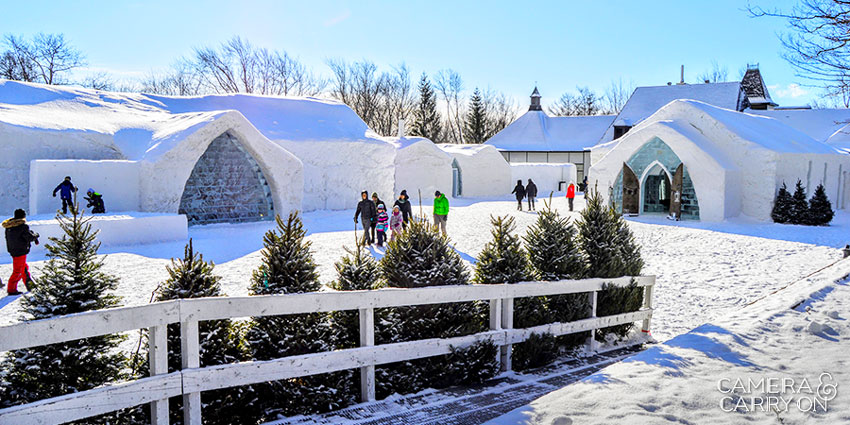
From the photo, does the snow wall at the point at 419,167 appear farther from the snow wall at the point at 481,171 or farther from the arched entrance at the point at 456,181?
the snow wall at the point at 481,171

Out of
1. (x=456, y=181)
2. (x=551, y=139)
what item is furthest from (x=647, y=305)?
(x=551, y=139)

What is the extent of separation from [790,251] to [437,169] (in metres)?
23.0

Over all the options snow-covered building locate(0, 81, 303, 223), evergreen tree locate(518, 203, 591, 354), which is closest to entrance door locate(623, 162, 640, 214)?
snow-covered building locate(0, 81, 303, 223)

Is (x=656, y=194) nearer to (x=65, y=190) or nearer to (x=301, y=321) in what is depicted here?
(x=65, y=190)

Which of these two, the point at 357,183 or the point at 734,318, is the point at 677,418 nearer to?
the point at 734,318

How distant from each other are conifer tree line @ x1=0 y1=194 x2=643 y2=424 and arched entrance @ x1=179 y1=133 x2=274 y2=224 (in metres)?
15.5

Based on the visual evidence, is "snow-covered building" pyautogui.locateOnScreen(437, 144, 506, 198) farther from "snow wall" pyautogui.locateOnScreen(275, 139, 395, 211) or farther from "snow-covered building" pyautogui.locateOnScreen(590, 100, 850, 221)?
"snow-covered building" pyautogui.locateOnScreen(590, 100, 850, 221)

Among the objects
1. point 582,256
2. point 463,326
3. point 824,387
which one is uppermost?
point 582,256

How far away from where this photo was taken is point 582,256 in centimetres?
729

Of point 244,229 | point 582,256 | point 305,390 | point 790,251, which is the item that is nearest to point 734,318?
point 582,256

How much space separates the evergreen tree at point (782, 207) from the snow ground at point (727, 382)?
17114 millimetres

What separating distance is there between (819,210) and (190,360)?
2475cm

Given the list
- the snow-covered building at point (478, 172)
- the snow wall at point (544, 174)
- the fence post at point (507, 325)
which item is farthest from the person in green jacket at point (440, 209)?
the snow wall at point (544, 174)

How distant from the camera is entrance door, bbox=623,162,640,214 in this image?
85.0ft
